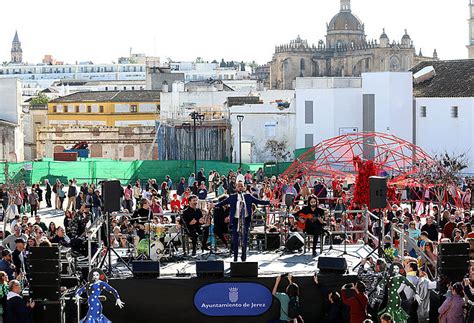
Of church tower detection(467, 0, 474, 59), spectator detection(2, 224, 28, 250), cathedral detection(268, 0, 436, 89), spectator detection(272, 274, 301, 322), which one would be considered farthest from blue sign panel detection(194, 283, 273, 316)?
cathedral detection(268, 0, 436, 89)

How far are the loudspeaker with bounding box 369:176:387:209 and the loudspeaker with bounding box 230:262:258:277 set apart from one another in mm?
2260

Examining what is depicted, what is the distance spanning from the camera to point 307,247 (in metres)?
20.2

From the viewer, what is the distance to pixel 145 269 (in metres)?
17.0

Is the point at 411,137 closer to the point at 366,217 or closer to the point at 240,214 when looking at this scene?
the point at 366,217

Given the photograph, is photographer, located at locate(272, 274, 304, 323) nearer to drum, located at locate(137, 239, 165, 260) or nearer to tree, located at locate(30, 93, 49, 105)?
drum, located at locate(137, 239, 165, 260)

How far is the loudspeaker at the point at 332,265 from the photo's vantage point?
16.9 meters

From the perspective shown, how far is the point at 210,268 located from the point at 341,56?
4277 inches

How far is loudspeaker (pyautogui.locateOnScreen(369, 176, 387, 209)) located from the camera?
17.6m

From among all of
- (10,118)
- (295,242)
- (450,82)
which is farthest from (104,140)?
(295,242)

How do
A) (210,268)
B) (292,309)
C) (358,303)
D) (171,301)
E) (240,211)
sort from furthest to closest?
(240,211) < (171,301) < (210,268) < (292,309) < (358,303)

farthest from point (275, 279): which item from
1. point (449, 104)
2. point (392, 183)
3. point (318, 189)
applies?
point (449, 104)

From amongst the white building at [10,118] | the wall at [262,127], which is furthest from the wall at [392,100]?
the white building at [10,118]

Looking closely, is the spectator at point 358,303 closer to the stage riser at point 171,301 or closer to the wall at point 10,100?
the stage riser at point 171,301

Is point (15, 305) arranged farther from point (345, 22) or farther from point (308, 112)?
point (345, 22)
